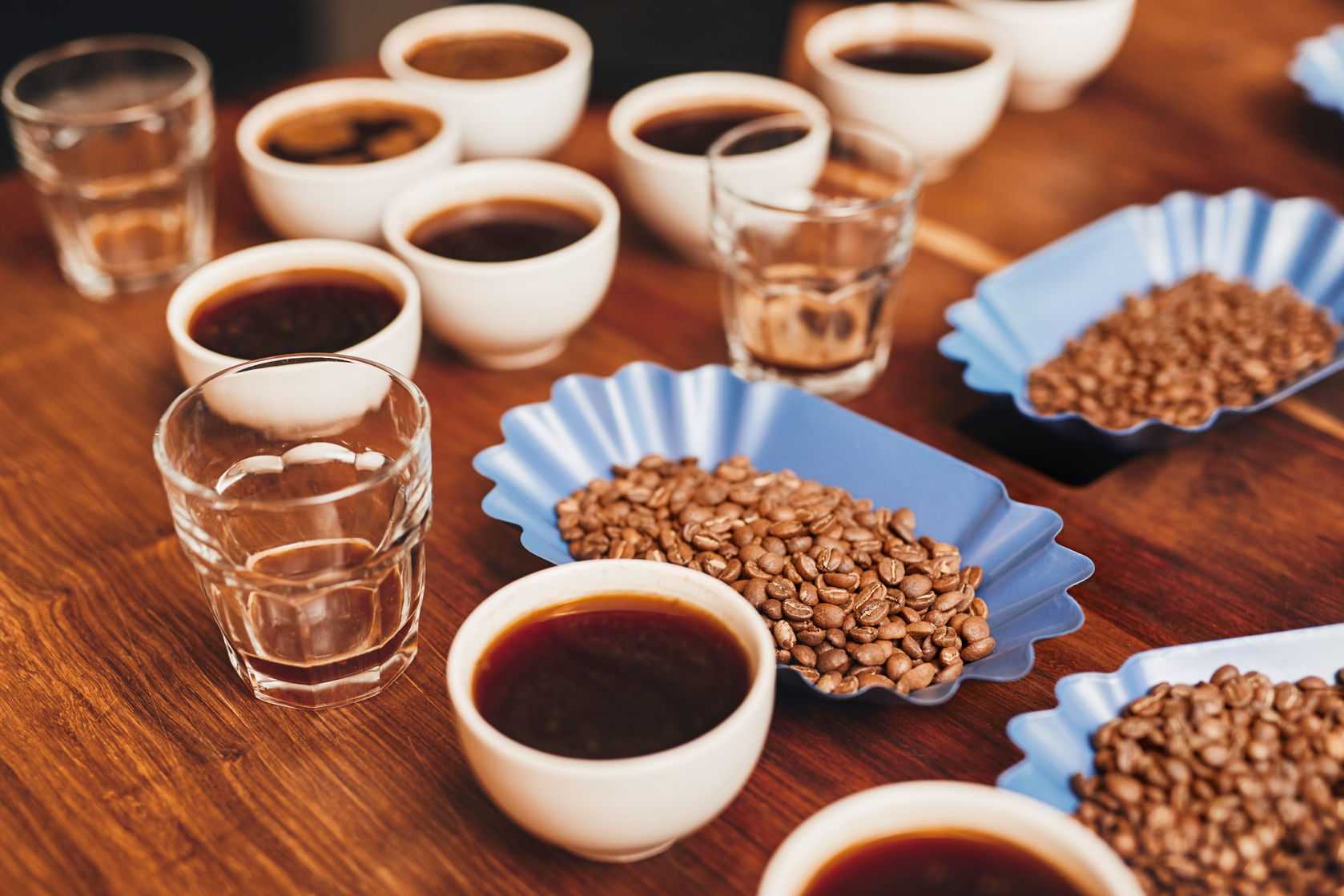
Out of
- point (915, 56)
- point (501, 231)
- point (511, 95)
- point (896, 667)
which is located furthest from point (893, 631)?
point (915, 56)

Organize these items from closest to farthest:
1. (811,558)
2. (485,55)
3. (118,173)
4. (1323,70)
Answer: (811,558), (118,173), (485,55), (1323,70)

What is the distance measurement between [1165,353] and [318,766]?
3.54 feet

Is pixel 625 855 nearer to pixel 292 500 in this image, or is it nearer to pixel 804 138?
pixel 292 500

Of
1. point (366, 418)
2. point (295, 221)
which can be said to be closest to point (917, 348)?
point (366, 418)

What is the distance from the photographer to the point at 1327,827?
874 mm

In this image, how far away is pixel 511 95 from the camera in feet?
5.65

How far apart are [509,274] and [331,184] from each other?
1.09ft

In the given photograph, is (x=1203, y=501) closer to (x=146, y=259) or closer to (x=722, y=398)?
(x=722, y=398)

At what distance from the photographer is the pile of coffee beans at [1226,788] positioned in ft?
2.78

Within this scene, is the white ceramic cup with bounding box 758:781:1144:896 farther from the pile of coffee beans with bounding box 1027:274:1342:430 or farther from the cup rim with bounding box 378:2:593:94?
the cup rim with bounding box 378:2:593:94

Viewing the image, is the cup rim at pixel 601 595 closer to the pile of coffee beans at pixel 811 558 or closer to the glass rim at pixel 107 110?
the pile of coffee beans at pixel 811 558

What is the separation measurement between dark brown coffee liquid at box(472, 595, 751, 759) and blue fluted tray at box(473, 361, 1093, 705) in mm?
155

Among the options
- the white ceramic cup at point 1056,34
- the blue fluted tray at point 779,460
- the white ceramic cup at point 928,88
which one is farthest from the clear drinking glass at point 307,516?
the white ceramic cup at point 1056,34

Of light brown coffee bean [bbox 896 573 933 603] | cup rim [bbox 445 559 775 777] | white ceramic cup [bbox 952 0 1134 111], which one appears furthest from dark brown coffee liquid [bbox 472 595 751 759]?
Answer: white ceramic cup [bbox 952 0 1134 111]
